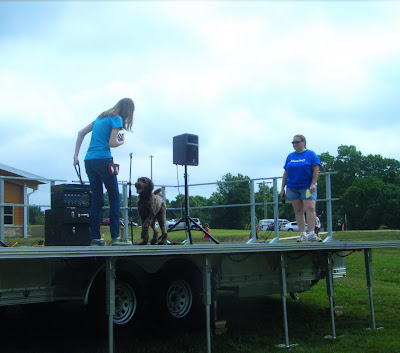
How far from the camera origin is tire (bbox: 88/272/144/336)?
18.4ft

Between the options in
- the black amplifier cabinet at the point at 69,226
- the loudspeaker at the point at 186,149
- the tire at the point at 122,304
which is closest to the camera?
the tire at the point at 122,304

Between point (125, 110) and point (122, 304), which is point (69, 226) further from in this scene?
point (125, 110)

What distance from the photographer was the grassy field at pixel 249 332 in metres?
6.34

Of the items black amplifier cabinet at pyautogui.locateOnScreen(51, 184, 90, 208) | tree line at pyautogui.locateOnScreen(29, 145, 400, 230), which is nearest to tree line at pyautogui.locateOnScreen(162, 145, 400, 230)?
tree line at pyautogui.locateOnScreen(29, 145, 400, 230)

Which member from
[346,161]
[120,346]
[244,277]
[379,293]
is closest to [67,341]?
[120,346]

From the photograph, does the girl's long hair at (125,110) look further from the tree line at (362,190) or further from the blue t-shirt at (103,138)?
the tree line at (362,190)

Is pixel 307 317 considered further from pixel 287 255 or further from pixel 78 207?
pixel 78 207

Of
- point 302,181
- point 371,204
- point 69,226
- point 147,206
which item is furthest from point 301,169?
point 371,204

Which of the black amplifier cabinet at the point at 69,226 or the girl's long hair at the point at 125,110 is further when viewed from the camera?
the black amplifier cabinet at the point at 69,226

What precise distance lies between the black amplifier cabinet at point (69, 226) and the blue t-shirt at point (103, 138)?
1669 millimetres

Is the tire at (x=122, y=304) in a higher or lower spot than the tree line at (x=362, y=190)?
lower

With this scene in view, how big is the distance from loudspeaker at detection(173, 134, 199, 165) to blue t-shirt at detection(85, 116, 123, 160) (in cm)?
183

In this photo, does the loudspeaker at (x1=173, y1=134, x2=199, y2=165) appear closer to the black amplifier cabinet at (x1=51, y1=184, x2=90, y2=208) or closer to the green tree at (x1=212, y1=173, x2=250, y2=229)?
the black amplifier cabinet at (x1=51, y1=184, x2=90, y2=208)

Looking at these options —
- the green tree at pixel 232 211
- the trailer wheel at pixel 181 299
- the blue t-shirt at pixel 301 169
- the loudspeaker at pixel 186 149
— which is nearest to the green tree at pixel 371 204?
the green tree at pixel 232 211
